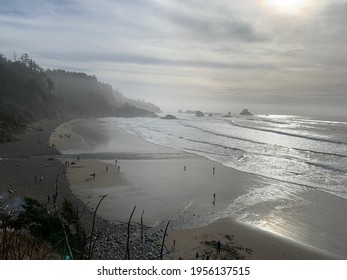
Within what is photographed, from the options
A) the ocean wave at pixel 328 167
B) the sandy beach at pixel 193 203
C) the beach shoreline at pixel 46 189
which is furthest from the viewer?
the ocean wave at pixel 328 167

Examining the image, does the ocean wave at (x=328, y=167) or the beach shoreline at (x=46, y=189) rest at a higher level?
the ocean wave at (x=328, y=167)

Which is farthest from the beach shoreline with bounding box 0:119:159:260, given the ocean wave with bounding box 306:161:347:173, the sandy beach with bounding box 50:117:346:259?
the ocean wave with bounding box 306:161:347:173

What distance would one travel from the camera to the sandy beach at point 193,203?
14750mm

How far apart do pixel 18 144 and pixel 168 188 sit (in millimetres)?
24458

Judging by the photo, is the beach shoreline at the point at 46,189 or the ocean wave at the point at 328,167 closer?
the beach shoreline at the point at 46,189

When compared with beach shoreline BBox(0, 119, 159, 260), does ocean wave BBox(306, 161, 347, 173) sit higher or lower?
higher

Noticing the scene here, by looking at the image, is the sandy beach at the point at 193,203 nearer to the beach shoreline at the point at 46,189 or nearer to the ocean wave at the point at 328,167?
the beach shoreline at the point at 46,189

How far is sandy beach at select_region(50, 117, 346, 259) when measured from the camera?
14.8 meters

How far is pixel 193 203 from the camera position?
20.4 metres

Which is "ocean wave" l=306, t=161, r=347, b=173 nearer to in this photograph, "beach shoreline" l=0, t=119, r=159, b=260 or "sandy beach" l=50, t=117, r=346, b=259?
"sandy beach" l=50, t=117, r=346, b=259

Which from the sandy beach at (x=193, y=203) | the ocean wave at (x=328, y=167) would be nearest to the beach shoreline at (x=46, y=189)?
the sandy beach at (x=193, y=203)

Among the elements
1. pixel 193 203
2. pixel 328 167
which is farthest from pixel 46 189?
pixel 328 167

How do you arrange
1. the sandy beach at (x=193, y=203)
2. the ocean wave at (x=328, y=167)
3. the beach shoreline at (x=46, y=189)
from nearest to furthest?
the beach shoreline at (x=46, y=189) < the sandy beach at (x=193, y=203) < the ocean wave at (x=328, y=167)

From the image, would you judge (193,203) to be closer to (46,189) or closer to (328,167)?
(46,189)
